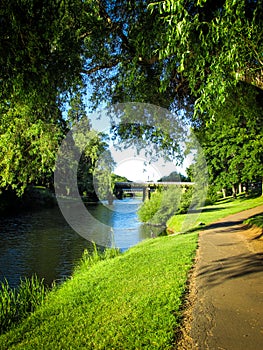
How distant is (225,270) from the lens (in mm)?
7312

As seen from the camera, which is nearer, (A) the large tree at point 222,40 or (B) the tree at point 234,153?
(A) the large tree at point 222,40

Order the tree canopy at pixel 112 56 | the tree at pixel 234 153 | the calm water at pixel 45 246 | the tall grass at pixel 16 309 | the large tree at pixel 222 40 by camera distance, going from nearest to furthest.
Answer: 1. the large tree at pixel 222 40
2. the tree canopy at pixel 112 56
3. the tall grass at pixel 16 309
4. the calm water at pixel 45 246
5. the tree at pixel 234 153

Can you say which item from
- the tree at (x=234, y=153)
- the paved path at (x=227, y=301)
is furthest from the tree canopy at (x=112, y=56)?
the tree at (x=234, y=153)

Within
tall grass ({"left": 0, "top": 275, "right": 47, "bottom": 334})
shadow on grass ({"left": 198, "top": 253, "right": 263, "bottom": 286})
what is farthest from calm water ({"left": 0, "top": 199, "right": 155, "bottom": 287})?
shadow on grass ({"left": 198, "top": 253, "right": 263, "bottom": 286})

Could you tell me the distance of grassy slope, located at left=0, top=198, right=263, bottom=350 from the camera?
438 centimetres

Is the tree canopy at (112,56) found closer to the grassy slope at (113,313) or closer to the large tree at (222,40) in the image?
the large tree at (222,40)

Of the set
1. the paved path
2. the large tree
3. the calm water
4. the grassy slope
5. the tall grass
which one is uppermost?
the large tree

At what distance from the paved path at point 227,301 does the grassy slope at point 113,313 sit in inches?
13.8

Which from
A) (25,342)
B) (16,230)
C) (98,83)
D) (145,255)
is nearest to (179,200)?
(16,230)

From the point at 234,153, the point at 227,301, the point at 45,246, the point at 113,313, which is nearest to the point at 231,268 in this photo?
the point at 227,301

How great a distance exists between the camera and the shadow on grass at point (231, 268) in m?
6.74

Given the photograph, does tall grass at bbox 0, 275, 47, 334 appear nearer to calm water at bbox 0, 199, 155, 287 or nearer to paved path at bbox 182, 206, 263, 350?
calm water at bbox 0, 199, 155, 287

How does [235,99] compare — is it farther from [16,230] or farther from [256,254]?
[16,230]

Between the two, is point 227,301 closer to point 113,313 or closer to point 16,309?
point 113,313
